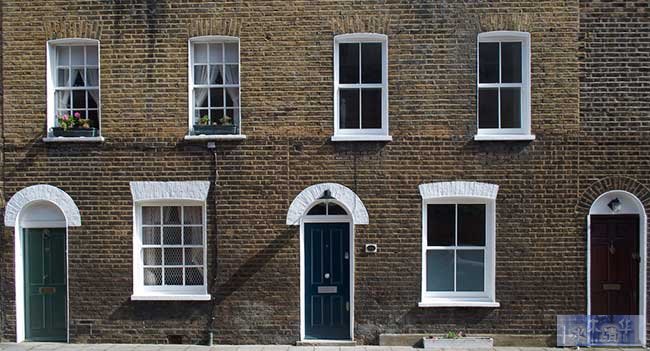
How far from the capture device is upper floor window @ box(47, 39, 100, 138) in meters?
10.6

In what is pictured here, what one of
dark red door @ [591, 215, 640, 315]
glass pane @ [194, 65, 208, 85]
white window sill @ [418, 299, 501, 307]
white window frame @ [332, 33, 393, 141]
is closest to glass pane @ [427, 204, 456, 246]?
white window sill @ [418, 299, 501, 307]

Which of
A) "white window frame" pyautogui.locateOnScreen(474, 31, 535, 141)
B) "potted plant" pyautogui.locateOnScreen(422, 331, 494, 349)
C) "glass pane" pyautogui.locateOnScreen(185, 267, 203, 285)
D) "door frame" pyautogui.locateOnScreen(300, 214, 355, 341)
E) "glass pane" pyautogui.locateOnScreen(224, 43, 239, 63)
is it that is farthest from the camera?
"glass pane" pyautogui.locateOnScreen(185, 267, 203, 285)

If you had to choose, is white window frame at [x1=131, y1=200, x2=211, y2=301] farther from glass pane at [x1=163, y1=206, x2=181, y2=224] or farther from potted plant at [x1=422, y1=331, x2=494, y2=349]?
potted plant at [x1=422, y1=331, x2=494, y2=349]

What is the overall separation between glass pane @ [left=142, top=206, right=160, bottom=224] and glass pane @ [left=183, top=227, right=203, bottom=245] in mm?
576

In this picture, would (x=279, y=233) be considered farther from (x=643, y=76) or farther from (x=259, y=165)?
(x=643, y=76)

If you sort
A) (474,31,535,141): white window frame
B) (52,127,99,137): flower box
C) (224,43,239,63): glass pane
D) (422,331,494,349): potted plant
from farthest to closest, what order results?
(224,43,239,63): glass pane < (52,127,99,137): flower box < (474,31,535,141): white window frame < (422,331,494,349): potted plant

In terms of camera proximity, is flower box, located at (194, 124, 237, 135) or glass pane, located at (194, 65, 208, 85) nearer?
flower box, located at (194, 124, 237, 135)

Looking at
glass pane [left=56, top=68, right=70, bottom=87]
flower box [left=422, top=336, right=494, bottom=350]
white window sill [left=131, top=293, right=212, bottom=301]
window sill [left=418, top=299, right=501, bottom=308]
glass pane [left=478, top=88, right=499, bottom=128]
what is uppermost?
glass pane [left=56, top=68, right=70, bottom=87]

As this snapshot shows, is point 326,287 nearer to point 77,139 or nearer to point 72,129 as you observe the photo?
point 77,139

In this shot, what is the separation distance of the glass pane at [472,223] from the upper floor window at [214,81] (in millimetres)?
4442

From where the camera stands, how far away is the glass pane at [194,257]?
34.8 ft

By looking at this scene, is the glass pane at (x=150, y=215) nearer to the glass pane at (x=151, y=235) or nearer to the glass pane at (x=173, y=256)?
the glass pane at (x=151, y=235)

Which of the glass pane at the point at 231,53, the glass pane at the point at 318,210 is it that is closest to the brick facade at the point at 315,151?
the glass pane at the point at 231,53

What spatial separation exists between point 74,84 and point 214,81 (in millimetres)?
2659
